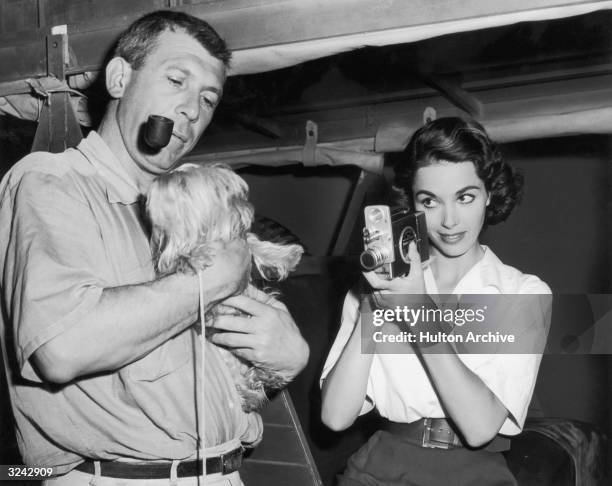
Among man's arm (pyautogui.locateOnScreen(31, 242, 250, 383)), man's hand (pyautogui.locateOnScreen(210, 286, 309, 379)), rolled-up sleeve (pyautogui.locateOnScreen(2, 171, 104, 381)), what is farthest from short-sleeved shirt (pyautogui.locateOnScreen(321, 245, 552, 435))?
rolled-up sleeve (pyautogui.locateOnScreen(2, 171, 104, 381))

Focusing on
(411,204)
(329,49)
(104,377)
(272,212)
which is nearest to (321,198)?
(272,212)

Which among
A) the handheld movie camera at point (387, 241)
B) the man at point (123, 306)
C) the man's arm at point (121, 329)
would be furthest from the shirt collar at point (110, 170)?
the handheld movie camera at point (387, 241)

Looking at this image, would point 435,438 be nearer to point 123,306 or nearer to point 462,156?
point 462,156

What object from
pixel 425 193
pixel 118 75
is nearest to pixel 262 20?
pixel 118 75

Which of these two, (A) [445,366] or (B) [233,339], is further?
(B) [233,339]

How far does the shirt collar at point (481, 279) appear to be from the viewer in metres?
1.94

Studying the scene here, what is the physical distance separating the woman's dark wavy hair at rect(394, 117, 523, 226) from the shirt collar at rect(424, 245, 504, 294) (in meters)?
0.20

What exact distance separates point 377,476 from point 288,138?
2.43 metres

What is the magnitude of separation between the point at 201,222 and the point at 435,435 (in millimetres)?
910

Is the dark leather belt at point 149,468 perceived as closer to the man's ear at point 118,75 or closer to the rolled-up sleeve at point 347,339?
the rolled-up sleeve at point 347,339

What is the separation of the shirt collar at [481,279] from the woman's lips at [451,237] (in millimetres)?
120

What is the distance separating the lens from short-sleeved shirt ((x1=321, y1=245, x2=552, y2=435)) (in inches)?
70.2

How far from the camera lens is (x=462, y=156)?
193cm

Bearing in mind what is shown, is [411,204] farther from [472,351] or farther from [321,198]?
[321,198]
